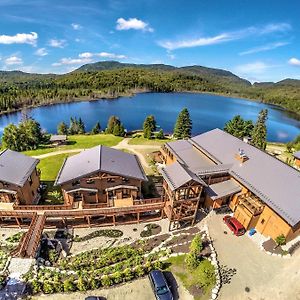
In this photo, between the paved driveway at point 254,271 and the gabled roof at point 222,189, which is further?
the gabled roof at point 222,189

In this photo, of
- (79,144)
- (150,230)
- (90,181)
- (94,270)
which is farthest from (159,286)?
(79,144)

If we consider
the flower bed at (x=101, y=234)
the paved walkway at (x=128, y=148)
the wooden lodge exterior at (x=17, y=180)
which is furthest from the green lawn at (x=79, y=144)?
the flower bed at (x=101, y=234)

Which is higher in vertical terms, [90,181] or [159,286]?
[90,181]

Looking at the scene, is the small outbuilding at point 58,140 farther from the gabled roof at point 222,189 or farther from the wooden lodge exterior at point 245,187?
the gabled roof at point 222,189

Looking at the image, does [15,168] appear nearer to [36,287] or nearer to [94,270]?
[36,287]

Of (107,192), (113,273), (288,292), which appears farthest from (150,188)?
(288,292)

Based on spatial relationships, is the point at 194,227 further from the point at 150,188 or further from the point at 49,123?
the point at 49,123
